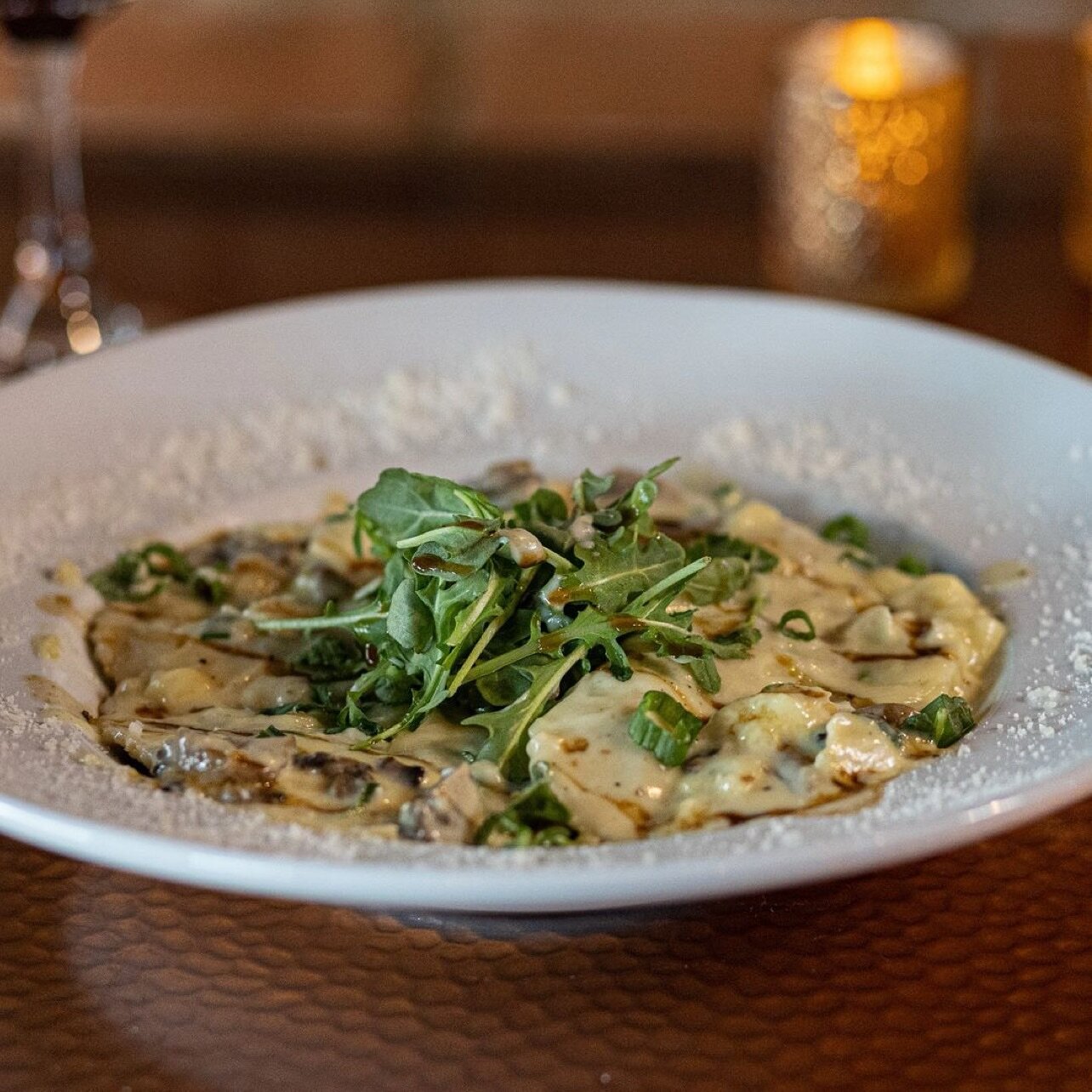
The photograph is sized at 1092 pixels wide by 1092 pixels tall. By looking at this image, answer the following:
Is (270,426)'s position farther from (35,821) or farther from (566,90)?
(566,90)

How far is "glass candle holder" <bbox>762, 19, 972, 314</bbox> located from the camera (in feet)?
10.00

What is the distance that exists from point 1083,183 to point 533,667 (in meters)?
2.11

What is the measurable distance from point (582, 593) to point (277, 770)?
0.37m

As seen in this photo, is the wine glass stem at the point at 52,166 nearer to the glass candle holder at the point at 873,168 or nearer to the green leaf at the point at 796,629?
the glass candle holder at the point at 873,168

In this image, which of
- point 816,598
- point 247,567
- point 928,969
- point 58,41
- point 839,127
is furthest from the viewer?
point 839,127

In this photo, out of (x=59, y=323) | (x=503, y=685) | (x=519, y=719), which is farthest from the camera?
(x=59, y=323)

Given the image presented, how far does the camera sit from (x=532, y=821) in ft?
4.80

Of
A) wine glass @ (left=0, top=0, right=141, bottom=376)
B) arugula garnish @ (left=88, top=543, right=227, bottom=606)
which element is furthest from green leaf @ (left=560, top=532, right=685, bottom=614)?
wine glass @ (left=0, top=0, right=141, bottom=376)

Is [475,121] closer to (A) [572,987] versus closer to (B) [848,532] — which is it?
(B) [848,532]

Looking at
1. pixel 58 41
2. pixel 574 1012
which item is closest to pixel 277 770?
pixel 574 1012

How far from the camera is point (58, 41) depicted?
2.81 metres

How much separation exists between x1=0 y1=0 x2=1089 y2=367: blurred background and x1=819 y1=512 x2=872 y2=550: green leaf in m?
1.73

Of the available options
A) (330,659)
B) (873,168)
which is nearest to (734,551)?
(330,659)

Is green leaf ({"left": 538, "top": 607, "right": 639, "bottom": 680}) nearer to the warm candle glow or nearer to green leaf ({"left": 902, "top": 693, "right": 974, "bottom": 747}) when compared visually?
green leaf ({"left": 902, "top": 693, "right": 974, "bottom": 747})
